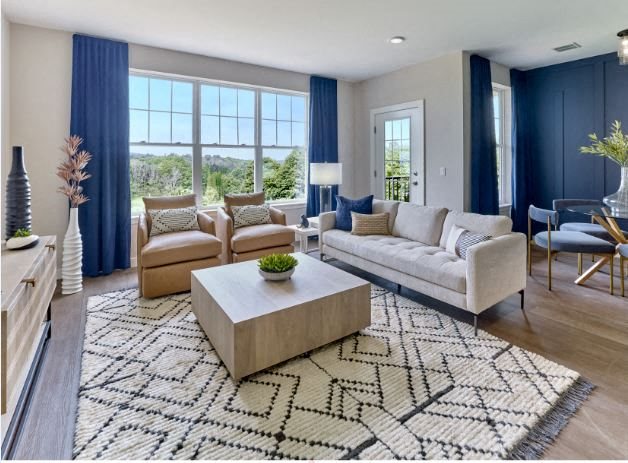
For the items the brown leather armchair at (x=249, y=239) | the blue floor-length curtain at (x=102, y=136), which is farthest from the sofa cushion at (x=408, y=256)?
the blue floor-length curtain at (x=102, y=136)

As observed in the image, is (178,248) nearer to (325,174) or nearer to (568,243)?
(325,174)

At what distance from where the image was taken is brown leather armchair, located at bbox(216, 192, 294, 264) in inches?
147

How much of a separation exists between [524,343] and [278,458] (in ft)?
5.89

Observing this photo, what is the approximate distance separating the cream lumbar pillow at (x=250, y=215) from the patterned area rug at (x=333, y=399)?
71.6 inches

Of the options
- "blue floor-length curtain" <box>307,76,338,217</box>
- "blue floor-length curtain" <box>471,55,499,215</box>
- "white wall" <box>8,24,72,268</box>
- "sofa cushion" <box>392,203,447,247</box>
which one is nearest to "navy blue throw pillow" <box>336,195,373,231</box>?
"sofa cushion" <box>392,203,447,247</box>

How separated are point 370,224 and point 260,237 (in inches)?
46.9

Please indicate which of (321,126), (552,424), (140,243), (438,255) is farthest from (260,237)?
(552,424)

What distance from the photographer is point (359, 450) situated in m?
1.43

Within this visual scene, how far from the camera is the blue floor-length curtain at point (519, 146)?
5.31 meters

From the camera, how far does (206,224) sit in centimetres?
380

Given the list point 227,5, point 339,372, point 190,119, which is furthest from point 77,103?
point 339,372

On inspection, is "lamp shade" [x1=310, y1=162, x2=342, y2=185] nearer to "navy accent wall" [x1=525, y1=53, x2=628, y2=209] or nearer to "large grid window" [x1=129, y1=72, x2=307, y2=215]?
"large grid window" [x1=129, y1=72, x2=307, y2=215]

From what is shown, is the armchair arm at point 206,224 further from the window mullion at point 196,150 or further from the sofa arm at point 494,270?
the sofa arm at point 494,270

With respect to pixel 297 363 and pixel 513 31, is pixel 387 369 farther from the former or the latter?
pixel 513 31
